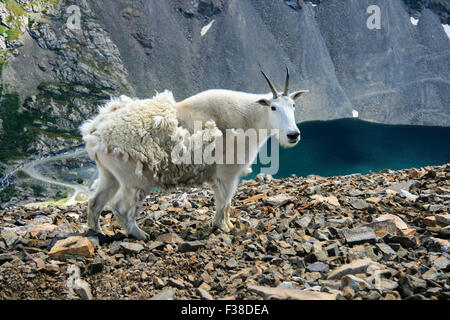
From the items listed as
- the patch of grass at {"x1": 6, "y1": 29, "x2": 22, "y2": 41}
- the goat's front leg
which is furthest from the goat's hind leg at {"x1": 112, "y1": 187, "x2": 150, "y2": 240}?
the patch of grass at {"x1": 6, "y1": 29, "x2": 22, "y2": 41}

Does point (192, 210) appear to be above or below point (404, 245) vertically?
above

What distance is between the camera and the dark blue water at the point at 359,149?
2315 inches

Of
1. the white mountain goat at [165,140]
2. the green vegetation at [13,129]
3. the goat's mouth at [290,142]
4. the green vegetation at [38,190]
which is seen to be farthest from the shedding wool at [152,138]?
the green vegetation at [13,129]

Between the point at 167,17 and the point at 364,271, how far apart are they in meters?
111

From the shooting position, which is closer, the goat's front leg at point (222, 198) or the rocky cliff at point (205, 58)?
the goat's front leg at point (222, 198)

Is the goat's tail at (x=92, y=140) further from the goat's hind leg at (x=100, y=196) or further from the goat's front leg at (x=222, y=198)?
the goat's front leg at (x=222, y=198)

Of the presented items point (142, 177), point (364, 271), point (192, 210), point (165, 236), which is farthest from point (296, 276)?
point (192, 210)

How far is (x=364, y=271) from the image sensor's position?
4176mm

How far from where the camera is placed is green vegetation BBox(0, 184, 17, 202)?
70.4 m

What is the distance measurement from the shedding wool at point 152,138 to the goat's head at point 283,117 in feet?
3.08

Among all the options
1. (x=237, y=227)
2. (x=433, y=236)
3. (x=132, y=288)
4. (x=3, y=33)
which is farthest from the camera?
(x=3, y=33)

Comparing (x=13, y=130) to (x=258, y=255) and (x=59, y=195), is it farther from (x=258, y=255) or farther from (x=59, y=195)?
(x=258, y=255)

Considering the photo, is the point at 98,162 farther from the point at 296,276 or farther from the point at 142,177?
the point at 296,276

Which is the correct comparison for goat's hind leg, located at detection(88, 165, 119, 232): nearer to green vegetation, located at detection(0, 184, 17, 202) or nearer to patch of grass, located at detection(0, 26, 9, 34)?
green vegetation, located at detection(0, 184, 17, 202)
